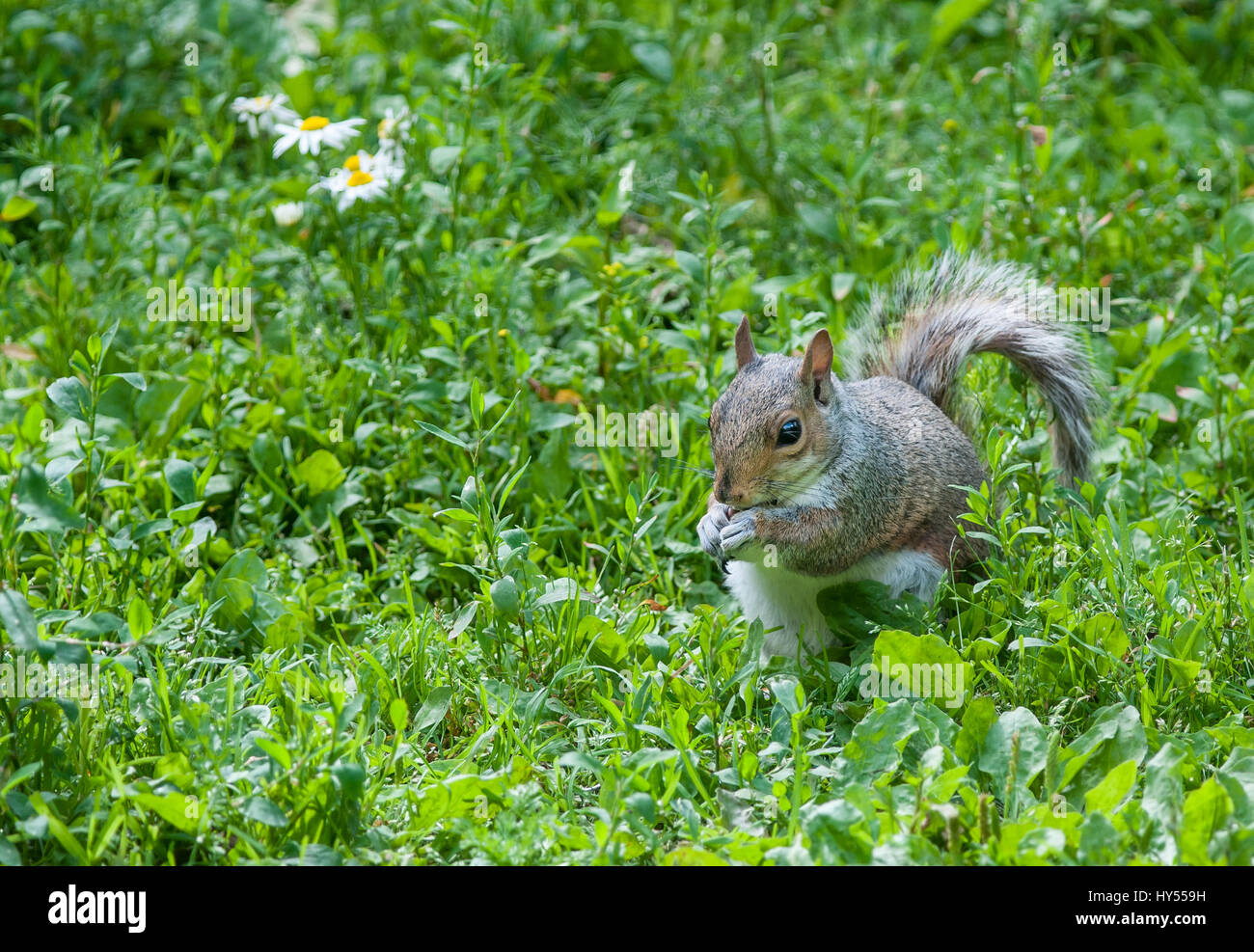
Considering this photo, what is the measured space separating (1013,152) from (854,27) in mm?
1341

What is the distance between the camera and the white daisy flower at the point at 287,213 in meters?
4.00

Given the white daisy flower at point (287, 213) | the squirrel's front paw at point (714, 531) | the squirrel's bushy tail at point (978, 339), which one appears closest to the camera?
the squirrel's front paw at point (714, 531)

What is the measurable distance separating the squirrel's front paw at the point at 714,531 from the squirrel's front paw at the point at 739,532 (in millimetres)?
62

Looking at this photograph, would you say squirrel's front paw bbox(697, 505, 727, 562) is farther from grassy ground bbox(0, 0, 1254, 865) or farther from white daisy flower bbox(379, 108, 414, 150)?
white daisy flower bbox(379, 108, 414, 150)

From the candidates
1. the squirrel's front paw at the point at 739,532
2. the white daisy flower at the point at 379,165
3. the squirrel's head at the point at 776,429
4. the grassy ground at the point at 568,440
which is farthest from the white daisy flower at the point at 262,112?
the squirrel's front paw at the point at 739,532

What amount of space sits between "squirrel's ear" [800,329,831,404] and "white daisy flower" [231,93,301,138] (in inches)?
75.2

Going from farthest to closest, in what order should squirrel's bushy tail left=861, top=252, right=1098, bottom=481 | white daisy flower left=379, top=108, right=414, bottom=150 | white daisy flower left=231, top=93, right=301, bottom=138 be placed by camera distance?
white daisy flower left=231, top=93, right=301, bottom=138 < white daisy flower left=379, top=108, right=414, bottom=150 < squirrel's bushy tail left=861, top=252, right=1098, bottom=481

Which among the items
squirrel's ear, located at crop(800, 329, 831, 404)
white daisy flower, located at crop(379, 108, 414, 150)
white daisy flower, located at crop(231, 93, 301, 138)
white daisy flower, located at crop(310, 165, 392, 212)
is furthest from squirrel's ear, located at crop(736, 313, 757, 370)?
white daisy flower, located at crop(231, 93, 301, 138)

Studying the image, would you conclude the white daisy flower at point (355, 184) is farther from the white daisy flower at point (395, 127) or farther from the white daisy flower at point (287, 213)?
the white daisy flower at point (287, 213)

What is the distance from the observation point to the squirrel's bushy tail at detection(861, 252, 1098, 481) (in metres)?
3.02

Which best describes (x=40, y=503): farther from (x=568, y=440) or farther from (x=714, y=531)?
(x=568, y=440)

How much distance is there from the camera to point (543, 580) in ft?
8.98

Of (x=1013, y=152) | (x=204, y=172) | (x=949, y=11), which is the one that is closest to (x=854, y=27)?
(x=949, y=11)
